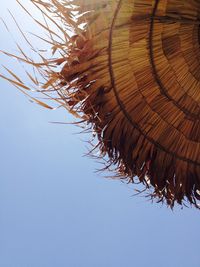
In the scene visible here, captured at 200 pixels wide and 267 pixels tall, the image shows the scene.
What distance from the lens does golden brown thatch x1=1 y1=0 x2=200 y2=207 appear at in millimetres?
836

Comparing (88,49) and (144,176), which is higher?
(88,49)

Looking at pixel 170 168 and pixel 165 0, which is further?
pixel 170 168

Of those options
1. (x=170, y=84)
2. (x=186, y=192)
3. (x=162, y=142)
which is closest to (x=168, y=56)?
(x=170, y=84)

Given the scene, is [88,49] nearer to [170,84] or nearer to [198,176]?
[170,84]

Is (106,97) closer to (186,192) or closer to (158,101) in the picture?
(158,101)

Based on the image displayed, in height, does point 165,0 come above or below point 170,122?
above

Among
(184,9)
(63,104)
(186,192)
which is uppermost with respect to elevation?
(184,9)

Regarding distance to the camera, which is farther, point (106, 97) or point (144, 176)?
point (144, 176)

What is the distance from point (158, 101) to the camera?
35.8 inches

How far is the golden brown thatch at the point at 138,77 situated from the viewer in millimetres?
836

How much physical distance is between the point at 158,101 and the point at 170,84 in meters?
0.04

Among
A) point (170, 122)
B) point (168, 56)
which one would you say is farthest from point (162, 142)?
point (168, 56)

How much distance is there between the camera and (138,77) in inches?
35.1

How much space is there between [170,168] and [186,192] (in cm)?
7
